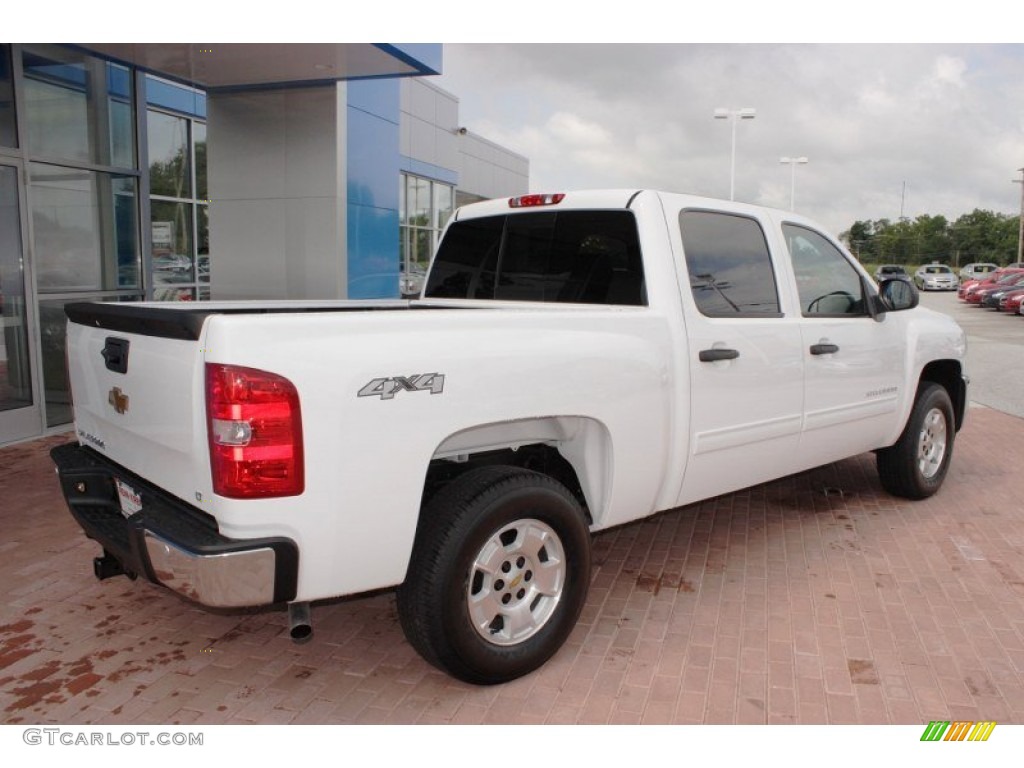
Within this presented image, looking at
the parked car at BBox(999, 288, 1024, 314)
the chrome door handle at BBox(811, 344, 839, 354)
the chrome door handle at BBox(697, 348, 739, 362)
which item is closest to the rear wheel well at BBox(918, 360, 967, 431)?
the chrome door handle at BBox(811, 344, 839, 354)

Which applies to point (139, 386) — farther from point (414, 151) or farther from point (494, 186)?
point (494, 186)

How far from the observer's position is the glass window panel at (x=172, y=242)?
13578mm

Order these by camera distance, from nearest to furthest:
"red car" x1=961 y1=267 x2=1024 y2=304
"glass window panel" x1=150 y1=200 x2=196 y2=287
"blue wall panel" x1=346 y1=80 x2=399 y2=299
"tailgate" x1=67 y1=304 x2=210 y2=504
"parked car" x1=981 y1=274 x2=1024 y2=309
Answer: "tailgate" x1=67 y1=304 x2=210 y2=504, "blue wall panel" x1=346 y1=80 x2=399 y2=299, "glass window panel" x1=150 y1=200 x2=196 y2=287, "parked car" x1=981 y1=274 x2=1024 y2=309, "red car" x1=961 y1=267 x2=1024 y2=304

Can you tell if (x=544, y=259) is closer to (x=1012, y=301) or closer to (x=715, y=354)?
(x=715, y=354)

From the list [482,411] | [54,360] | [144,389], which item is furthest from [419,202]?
[482,411]

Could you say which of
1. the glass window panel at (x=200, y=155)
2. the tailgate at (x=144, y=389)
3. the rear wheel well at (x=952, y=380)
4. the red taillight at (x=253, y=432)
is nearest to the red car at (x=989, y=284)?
the glass window panel at (x=200, y=155)

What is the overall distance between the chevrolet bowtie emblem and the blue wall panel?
7.47 metres

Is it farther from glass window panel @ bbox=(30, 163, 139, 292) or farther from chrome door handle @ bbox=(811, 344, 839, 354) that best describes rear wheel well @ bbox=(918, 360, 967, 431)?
glass window panel @ bbox=(30, 163, 139, 292)

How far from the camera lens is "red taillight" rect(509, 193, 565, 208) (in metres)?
4.25

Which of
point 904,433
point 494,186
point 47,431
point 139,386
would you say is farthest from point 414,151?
point 139,386

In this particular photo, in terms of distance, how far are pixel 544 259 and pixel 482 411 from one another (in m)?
1.56

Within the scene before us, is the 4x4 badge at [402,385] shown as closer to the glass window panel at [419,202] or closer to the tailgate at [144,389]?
the tailgate at [144,389]

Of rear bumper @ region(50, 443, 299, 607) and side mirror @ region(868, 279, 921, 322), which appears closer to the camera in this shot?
rear bumper @ region(50, 443, 299, 607)

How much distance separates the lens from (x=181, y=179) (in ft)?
46.8
